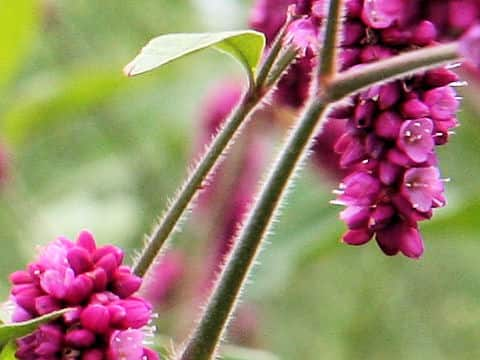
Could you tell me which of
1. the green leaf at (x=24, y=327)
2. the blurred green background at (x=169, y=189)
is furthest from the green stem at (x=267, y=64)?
the blurred green background at (x=169, y=189)

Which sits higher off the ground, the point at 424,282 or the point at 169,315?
the point at 169,315

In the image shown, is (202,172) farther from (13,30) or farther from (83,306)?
(13,30)

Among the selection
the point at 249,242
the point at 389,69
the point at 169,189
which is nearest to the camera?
the point at 389,69

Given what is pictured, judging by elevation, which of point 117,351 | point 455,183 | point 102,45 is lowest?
point 455,183

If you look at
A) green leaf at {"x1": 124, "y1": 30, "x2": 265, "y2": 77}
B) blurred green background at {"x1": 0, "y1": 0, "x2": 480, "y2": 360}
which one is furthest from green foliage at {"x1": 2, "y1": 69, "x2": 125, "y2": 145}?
green leaf at {"x1": 124, "y1": 30, "x2": 265, "y2": 77}

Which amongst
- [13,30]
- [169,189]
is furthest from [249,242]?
[169,189]

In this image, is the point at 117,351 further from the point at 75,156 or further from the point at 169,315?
the point at 75,156

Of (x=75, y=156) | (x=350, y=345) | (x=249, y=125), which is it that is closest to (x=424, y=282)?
(x=350, y=345)
